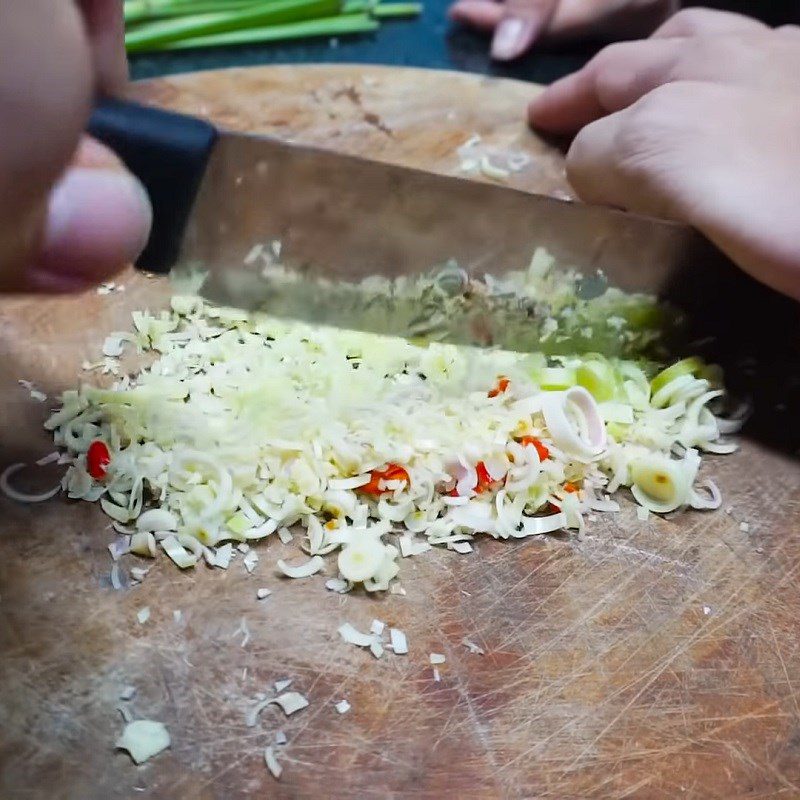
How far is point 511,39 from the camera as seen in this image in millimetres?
1852

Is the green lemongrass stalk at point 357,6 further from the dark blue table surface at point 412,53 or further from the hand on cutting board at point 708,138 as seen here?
the hand on cutting board at point 708,138

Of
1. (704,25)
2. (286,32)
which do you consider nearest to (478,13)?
(286,32)

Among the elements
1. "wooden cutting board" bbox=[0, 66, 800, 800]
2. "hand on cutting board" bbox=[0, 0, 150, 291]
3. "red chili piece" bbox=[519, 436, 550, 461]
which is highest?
"hand on cutting board" bbox=[0, 0, 150, 291]

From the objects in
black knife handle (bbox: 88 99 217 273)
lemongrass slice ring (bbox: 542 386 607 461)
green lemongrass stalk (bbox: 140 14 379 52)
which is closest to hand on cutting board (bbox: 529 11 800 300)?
lemongrass slice ring (bbox: 542 386 607 461)

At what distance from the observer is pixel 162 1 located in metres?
1.82

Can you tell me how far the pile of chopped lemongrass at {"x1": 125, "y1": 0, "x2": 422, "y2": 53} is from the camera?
179 cm

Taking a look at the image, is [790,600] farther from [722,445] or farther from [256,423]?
[256,423]

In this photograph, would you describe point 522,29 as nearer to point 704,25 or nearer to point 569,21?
point 569,21

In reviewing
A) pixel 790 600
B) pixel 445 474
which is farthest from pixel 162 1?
pixel 790 600

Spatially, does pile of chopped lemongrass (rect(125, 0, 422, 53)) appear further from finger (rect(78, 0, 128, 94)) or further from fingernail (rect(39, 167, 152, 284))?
fingernail (rect(39, 167, 152, 284))

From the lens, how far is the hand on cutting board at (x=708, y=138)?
104cm

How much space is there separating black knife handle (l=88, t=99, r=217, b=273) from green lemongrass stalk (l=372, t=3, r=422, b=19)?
3.87ft

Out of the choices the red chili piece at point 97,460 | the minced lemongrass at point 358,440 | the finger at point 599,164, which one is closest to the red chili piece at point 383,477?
the minced lemongrass at point 358,440

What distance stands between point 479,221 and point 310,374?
297mm
